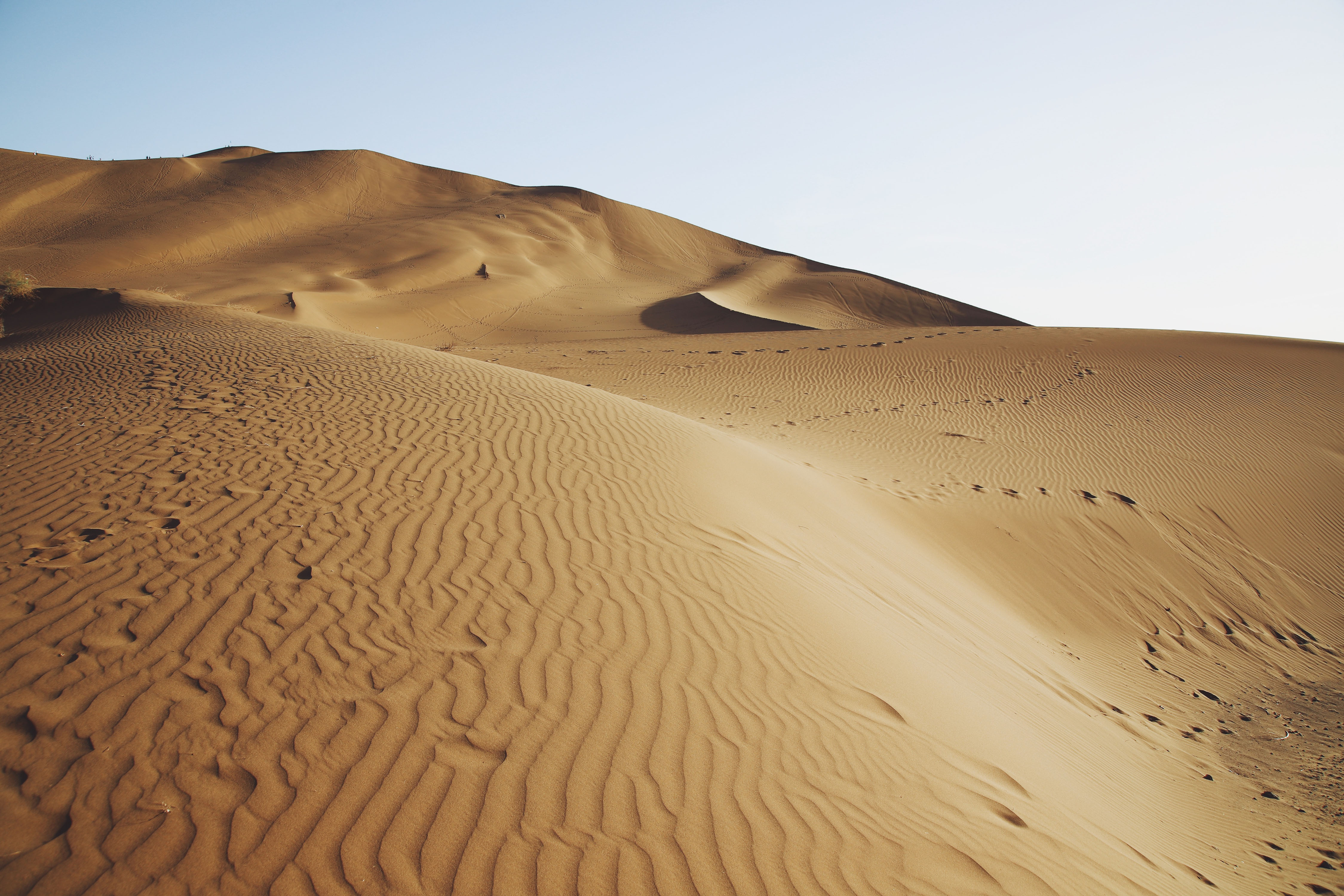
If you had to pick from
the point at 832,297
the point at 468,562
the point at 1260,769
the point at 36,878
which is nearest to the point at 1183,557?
the point at 1260,769

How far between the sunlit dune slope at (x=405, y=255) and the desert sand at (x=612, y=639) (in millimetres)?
14903

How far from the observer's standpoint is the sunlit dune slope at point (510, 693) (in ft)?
8.55

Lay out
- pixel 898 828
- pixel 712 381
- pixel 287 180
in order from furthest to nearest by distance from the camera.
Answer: pixel 287 180
pixel 712 381
pixel 898 828

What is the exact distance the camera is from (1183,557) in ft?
33.3

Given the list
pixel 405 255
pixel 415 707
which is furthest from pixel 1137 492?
pixel 405 255

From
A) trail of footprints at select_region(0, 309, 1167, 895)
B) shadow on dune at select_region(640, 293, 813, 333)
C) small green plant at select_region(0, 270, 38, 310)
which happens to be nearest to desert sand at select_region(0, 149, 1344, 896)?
trail of footprints at select_region(0, 309, 1167, 895)

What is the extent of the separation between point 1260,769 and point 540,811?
6326 mm

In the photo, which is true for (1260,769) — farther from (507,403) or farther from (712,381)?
(712,381)

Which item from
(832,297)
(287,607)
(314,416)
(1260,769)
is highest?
(832,297)

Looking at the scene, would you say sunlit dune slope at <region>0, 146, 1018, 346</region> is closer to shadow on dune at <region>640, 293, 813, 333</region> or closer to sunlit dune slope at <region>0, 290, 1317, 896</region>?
shadow on dune at <region>640, 293, 813, 333</region>

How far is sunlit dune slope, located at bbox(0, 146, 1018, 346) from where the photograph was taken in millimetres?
28438

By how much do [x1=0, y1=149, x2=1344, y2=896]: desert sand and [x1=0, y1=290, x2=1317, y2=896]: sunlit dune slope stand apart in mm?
21

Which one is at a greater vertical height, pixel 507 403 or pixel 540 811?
pixel 507 403

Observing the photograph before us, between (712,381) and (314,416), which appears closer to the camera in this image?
(314,416)
